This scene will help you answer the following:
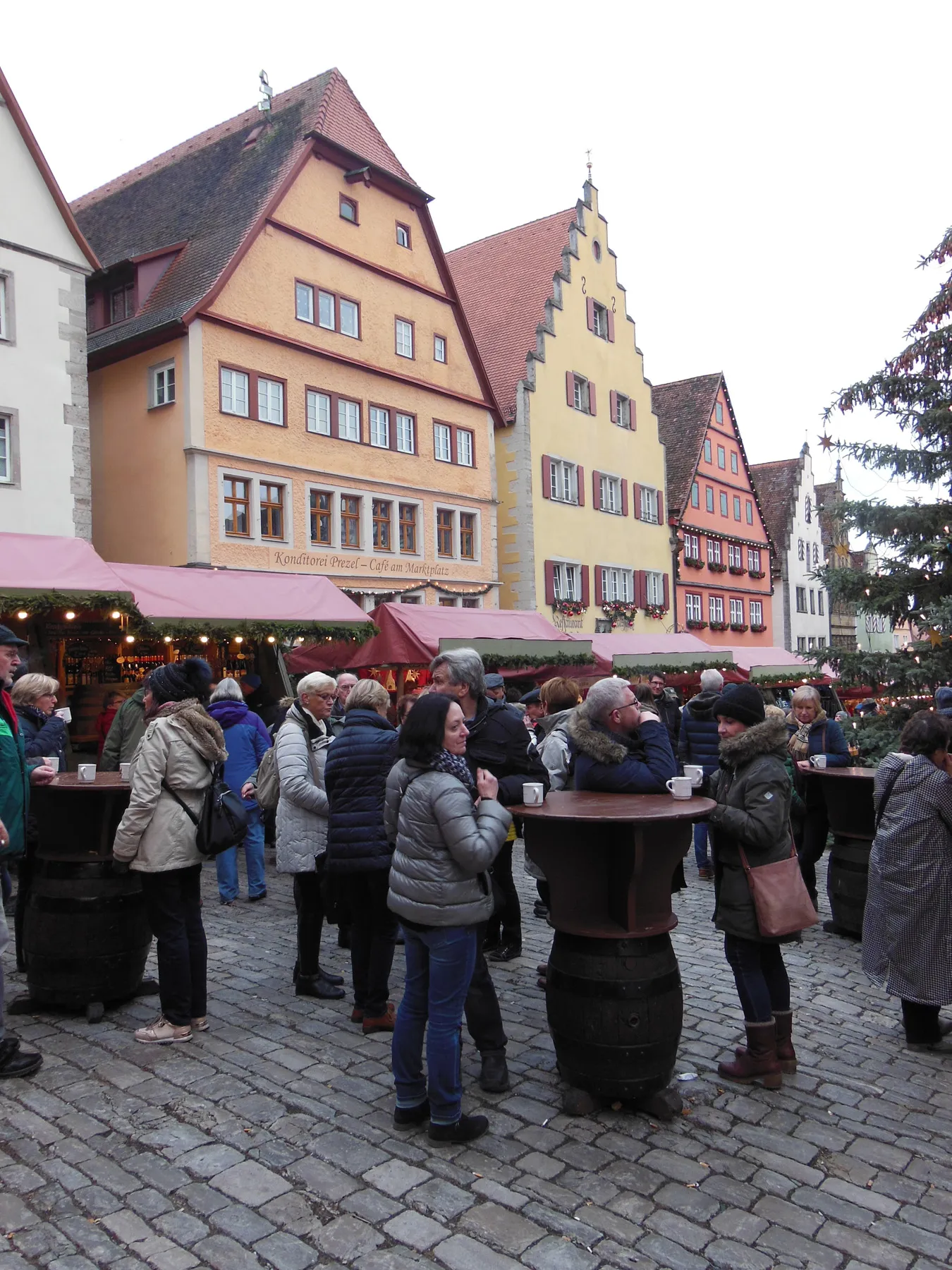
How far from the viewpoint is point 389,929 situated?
17.1ft

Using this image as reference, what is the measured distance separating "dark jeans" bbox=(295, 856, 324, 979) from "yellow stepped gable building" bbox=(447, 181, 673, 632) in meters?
19.7

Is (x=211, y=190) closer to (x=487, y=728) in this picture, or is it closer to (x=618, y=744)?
(x=487, y=728)

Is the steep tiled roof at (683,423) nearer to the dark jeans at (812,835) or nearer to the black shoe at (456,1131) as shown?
the dark jeans at (812,835)

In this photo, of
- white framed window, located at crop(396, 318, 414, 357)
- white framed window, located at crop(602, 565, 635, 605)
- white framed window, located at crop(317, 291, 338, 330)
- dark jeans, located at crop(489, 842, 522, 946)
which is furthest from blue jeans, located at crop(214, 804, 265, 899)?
white framed window, located at crop(602, 565, 635, 605)

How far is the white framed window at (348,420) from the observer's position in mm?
20469

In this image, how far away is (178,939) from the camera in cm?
496

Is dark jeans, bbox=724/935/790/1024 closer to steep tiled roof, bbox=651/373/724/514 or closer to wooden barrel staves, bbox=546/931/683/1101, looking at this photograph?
wooden barrel staves, bbox=546/931/683/1101

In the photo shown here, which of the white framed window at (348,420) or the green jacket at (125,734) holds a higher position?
the white framed window at (348,420)

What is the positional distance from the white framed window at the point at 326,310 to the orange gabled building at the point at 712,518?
50.1 ft

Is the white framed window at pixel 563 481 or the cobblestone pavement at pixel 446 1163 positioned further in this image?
the white framed window at pixel 563 481

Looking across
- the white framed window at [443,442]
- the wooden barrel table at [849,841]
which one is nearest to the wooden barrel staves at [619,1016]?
the wooden barrel table at [849,841]

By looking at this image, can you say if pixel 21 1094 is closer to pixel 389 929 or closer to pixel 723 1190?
pixel 389 929

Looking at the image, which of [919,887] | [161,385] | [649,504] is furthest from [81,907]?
[649,504]

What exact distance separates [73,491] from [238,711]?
9508 mm
